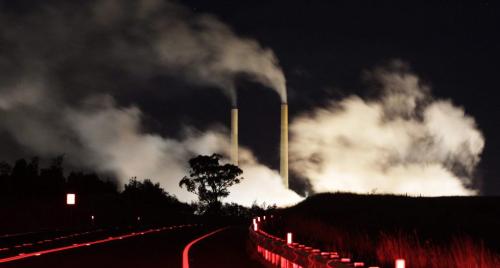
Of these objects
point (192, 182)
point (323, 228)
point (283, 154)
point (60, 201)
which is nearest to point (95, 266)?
point (323, 228)

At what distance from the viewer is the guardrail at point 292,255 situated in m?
13.9

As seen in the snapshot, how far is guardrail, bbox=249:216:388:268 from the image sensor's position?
13938 mm

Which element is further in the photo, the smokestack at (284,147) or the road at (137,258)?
the smokestack at (284,147)

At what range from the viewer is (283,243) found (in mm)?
20609

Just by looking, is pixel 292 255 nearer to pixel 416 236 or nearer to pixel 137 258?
pixel 416 236

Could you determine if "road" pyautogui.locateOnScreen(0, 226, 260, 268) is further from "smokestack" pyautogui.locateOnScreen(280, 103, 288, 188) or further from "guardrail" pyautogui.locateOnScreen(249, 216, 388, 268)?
"smokestack" pyautogui.locateOnScreen(280, 103, 288, 188)

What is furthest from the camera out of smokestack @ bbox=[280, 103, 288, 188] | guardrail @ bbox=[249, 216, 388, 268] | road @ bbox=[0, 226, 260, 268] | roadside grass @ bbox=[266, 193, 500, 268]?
smokestack @ bbox=[280, 103, 288, 188]

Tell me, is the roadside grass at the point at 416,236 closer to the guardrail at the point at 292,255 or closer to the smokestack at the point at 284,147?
the guardrail at the point at 292,255

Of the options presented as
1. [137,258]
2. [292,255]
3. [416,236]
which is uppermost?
[416,236]

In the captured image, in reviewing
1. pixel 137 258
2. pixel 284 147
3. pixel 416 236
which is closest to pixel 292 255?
pixel 416 236

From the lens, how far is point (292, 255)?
62.1ft

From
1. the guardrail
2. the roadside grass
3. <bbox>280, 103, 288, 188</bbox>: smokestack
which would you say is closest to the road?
the guardrail

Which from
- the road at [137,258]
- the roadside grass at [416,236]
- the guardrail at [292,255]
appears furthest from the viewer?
the road at [137,258]

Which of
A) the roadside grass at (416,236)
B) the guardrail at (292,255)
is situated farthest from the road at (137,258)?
the roadside grass at (416,236)
